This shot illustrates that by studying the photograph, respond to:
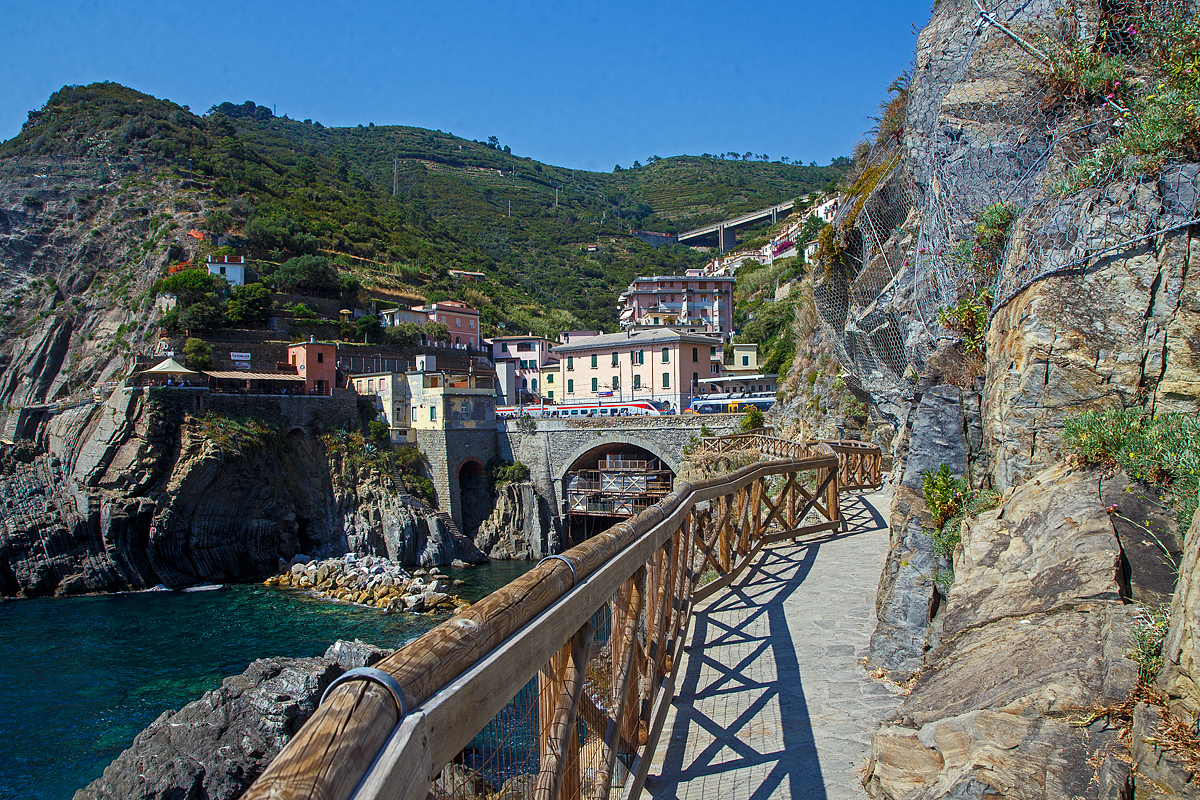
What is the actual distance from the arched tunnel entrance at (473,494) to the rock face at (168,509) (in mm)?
3214

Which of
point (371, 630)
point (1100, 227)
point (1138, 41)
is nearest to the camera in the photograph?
point (1100, 227)

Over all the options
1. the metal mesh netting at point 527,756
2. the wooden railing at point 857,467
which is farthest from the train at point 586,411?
the metal mesh netting at point 527,756

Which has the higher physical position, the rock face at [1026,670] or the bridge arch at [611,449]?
the rock face at [1026,670]

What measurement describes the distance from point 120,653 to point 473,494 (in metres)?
20.0

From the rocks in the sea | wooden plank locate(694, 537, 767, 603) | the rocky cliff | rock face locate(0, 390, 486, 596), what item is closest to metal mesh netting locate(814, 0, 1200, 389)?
the rocky cliff

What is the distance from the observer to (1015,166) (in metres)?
8.07

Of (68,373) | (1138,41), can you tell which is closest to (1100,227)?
(1138,41)

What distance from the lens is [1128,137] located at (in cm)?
595

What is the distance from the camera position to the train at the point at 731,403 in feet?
124

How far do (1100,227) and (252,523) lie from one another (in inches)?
1361

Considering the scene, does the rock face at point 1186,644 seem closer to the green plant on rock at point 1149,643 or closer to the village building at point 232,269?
the green plant on rock at point 1149,643

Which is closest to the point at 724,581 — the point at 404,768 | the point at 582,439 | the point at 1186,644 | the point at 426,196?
the point at 1186,644

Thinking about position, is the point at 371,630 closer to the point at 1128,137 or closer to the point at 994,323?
the point at 994,323

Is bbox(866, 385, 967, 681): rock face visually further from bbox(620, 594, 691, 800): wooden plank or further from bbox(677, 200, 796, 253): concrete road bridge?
bbox(677, 200, 796, 253): concrete road bridge
